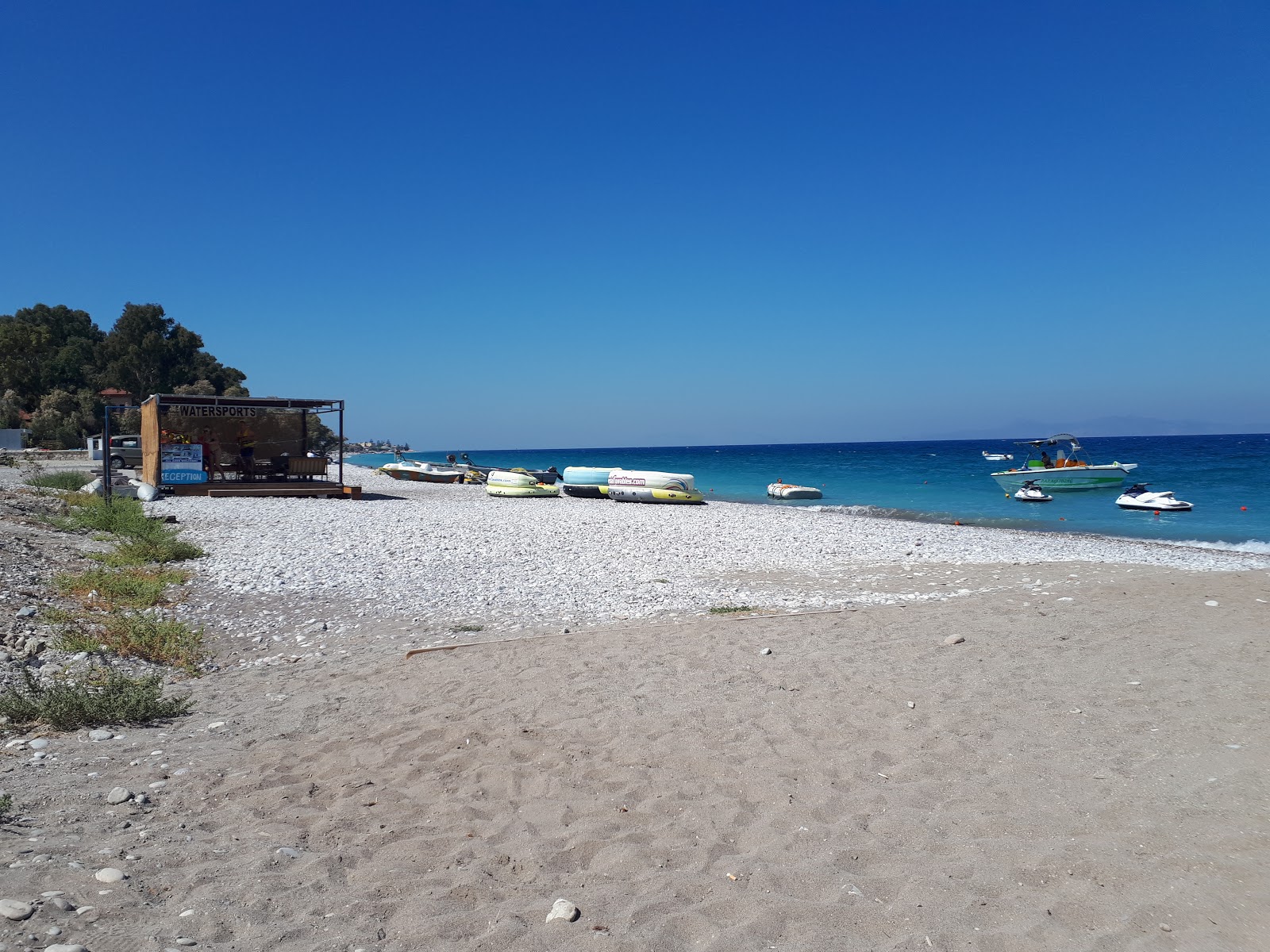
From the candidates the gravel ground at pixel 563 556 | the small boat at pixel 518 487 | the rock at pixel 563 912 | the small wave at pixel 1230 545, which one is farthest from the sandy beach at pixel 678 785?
the small boat at pixel 518 487

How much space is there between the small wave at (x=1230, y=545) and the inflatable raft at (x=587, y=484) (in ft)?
58.4

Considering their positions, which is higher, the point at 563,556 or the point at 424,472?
the point at 424,472

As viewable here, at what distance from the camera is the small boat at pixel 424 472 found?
125 feet

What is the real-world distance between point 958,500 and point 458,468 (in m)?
24.5

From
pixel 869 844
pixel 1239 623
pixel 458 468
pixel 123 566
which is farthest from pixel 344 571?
pixel 458 468

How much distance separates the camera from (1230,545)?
798 inches

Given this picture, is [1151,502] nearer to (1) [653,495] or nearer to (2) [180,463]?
(1) [653,495]

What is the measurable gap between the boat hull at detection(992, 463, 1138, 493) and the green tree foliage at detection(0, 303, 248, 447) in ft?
167

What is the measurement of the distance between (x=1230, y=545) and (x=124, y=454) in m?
38.9

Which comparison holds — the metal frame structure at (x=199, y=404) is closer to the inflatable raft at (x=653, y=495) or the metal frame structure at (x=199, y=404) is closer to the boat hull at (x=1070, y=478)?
the inflatable raft at (x=653, y=495)

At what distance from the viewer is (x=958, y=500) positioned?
34.8 metres

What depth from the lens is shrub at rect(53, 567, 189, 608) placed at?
8.85 meters

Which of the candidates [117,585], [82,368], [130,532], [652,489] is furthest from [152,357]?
[117,585]

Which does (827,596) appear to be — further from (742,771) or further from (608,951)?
(608,951)
